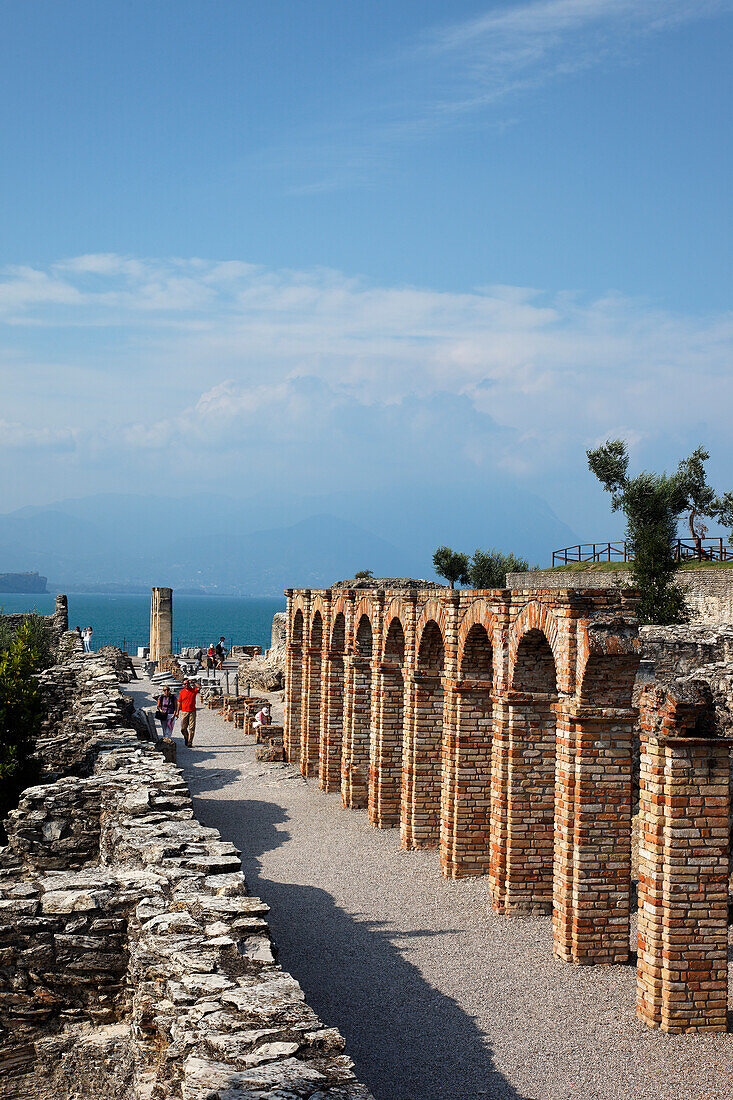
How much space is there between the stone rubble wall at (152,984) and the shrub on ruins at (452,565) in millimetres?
48537

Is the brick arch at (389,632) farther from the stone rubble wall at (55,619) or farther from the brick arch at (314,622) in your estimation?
the stone rubble wall at (55,619)

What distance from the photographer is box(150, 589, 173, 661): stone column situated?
46.8 meters

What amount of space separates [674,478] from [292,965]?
4034cm

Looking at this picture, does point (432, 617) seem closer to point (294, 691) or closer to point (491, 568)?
point (294, 691)

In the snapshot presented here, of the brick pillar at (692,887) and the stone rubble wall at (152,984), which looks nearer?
the stone rubble wall at (152,984)

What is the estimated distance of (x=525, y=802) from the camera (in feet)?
38.3

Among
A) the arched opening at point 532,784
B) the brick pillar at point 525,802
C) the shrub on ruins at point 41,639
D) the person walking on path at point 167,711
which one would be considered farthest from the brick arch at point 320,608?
the arched opening at point 532,784

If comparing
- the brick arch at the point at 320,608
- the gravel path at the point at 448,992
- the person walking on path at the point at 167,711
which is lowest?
the gravel path at the point at 448,992

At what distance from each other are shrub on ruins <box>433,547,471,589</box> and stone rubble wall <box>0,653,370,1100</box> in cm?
4854

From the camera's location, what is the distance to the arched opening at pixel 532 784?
1157 cm

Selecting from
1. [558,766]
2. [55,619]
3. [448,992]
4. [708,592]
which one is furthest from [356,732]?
[55,619]

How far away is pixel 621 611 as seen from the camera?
9.94 metres

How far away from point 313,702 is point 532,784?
38.5 ft

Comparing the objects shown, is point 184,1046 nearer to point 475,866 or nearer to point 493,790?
point 493,790
